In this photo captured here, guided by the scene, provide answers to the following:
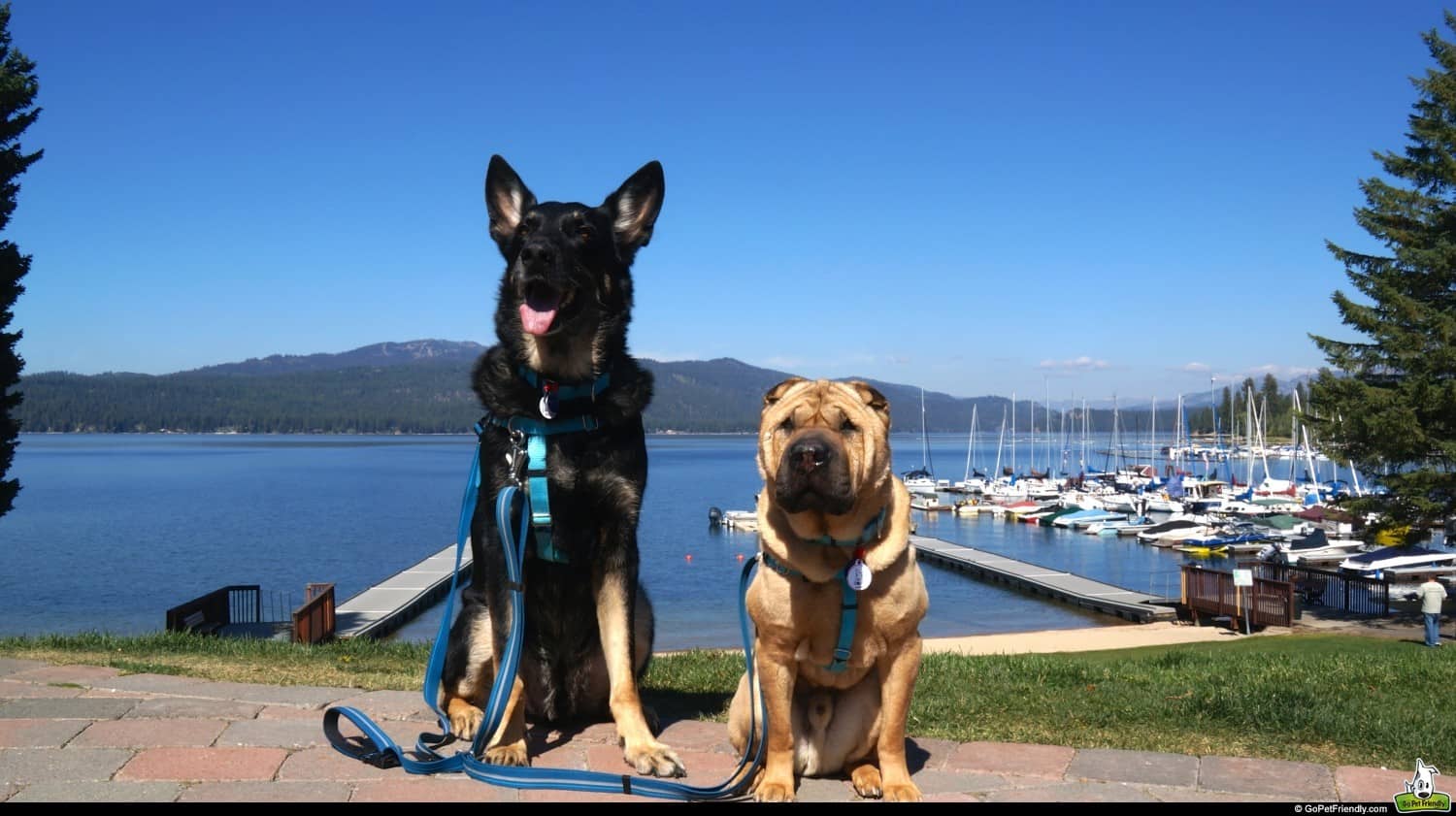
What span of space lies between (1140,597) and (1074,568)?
14.7 metres

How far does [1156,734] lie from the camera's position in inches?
220

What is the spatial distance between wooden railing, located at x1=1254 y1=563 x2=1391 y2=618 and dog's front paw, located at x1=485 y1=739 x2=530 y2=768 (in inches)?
1188

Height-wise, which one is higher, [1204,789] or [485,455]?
[485,455]

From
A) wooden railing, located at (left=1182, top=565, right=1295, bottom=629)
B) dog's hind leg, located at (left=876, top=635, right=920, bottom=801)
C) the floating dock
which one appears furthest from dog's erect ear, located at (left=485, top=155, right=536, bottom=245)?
wooden railing, located at (left=1182, top=565, right=1295, bottom=629)

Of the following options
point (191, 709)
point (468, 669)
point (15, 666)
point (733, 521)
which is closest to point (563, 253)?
point (468, 669)

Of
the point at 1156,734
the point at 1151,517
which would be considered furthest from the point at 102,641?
the point at 1151,517

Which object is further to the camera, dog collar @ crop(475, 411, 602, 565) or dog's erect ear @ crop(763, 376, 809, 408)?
dog collar @ crop(475, 411, 602, 565)

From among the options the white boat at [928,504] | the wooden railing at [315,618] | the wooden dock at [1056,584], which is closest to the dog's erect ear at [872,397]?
the wooden railing at [315,618]

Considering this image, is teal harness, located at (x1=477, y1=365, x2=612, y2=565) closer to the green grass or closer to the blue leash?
the blue leash

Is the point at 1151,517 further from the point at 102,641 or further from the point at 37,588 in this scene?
the point at 102,641

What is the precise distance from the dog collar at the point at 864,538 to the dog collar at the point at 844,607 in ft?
0.30

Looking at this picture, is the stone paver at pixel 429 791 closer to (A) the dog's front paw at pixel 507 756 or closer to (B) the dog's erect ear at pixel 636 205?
(A) the dog's front paw at pixel 507 756

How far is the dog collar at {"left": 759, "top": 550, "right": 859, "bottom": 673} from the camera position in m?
3.94

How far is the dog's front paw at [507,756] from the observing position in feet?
14.8
